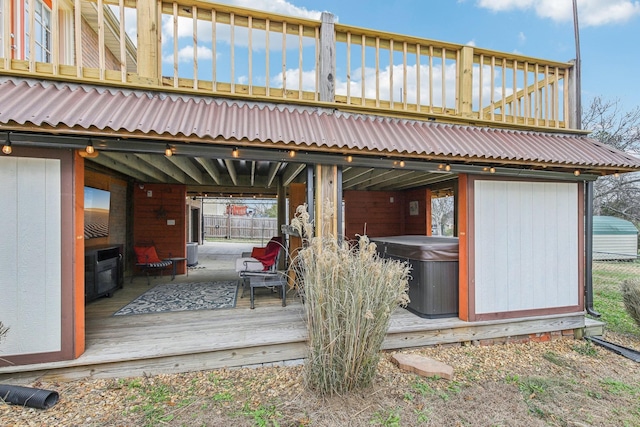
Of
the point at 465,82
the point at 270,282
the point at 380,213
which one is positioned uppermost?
the point at 465,82

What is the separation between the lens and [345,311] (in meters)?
2.42

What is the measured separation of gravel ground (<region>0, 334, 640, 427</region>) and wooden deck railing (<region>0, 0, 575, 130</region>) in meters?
3.07

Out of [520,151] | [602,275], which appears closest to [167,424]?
[520,151]

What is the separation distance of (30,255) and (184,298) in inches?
95.0

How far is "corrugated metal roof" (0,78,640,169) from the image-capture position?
270 centimetres

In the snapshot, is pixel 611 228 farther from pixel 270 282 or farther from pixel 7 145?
pixel 7 145

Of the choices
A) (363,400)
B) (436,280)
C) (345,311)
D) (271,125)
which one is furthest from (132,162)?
(436,280)

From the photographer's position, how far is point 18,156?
2.68 meters

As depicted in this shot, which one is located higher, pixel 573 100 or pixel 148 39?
pixel 148 39

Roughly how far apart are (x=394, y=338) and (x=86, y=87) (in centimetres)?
437

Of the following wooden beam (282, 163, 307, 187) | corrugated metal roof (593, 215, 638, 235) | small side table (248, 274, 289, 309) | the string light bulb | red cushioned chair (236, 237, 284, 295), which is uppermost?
wooden beam (282, 163, 307, 187)

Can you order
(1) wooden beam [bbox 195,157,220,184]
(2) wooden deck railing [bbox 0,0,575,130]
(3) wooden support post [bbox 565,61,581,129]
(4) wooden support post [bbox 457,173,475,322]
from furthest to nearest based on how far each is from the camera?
1. (1) wooden beam [bbox 195,157,220,184]
2. (3) wooden support post [bbox 565,61,581,129]
3. (4) wooden support post [bbox 457,173,475,322]
4. (2) wooden deck railing [bbox 0,0,575,130]

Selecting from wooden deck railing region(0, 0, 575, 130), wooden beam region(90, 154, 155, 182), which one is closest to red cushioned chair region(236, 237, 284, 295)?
wooden deck railing region(0, 0, 575, 130)

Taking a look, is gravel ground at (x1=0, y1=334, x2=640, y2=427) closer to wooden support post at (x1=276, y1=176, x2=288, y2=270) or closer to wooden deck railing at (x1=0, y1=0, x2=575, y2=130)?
wooden deck railing at (x1=0, y1=0, x2=575, y2=130)
